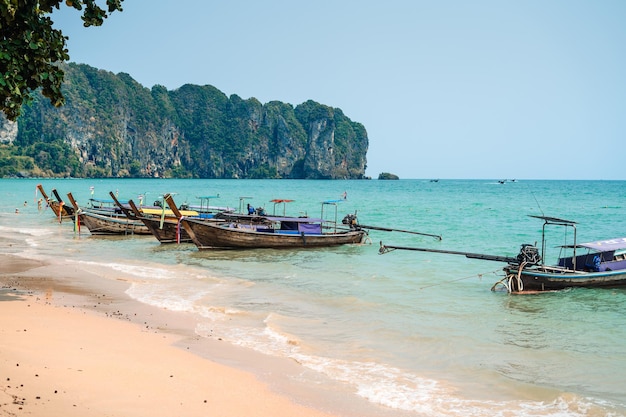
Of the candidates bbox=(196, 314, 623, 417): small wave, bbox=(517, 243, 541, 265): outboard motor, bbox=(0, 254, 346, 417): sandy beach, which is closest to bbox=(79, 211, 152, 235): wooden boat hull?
bbox=(0, 254, 346, 417): sandy beach

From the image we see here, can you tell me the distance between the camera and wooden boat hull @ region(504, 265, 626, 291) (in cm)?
1619

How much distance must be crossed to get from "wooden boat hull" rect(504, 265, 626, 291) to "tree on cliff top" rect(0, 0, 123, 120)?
42.2 feet

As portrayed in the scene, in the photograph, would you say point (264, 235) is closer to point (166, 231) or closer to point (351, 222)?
point (166, 231)

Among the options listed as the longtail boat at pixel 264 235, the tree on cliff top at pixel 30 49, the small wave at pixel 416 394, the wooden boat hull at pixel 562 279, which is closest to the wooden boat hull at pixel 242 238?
the longtail boat at pixel 264 235

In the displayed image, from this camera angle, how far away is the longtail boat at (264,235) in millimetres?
23922

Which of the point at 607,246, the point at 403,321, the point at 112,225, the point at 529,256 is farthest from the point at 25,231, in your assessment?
the point at 607,246

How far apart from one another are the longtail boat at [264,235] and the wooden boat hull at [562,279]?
11445 millimetres

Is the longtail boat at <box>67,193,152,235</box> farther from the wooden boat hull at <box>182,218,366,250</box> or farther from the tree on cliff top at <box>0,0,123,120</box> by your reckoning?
the tree on cliff top at <box>0,0,123,120</box>

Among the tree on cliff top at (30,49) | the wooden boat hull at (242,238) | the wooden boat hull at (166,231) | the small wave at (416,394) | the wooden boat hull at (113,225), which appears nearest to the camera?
the small wave at (416,394)

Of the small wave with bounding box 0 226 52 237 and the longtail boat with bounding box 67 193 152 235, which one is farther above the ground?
the longtail boat with bounding box 67 193 152 235

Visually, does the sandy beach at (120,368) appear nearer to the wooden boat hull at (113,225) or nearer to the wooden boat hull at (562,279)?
the wooden boat hull at (562,279)

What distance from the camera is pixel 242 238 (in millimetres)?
24531

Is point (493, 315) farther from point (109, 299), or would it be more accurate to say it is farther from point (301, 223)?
point (301, 223)

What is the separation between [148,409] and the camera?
21.0 ft
